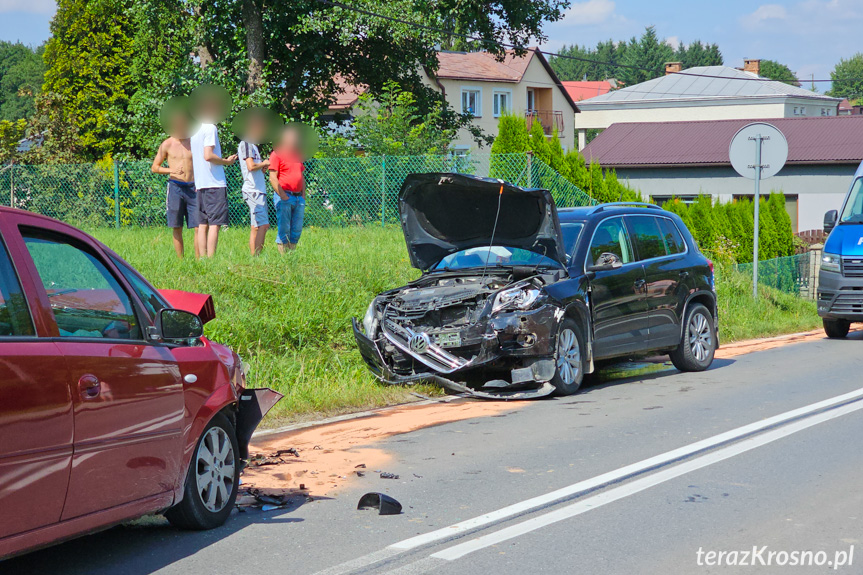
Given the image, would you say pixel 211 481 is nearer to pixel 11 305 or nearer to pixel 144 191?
pixel 11 305

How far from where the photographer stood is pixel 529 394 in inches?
369

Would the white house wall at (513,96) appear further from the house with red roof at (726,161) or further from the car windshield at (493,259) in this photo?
the car windshield at (493,259)

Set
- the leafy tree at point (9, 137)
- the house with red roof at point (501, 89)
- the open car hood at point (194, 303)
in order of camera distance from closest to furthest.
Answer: the open car hood at point (194, 303)
the leafy tree at point (9, 137)
the house with red roof at point (501, 89)

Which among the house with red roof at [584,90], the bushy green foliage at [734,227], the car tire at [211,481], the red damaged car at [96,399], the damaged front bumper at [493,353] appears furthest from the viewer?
the house with red roof at [584,90]

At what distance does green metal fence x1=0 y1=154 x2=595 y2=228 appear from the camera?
20.0 metres

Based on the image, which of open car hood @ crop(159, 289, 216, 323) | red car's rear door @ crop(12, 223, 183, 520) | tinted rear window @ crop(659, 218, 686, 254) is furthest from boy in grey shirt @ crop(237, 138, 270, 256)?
red car's rear door @ crop(12, 223, 183, 520)

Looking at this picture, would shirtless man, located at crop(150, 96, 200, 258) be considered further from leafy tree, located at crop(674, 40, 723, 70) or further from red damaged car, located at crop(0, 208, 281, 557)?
leafy tree, located at crop(674, 40, 723, 70)

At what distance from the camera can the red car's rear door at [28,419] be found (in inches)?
149

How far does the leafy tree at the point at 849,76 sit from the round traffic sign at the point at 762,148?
5625 inches

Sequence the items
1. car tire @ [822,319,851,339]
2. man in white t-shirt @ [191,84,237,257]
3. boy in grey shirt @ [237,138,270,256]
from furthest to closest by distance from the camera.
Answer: car tire @ [822,319,851,339], boy in grey shirt @ [237,138,270,256], man in white t-shirt @ [191,84,237,257]

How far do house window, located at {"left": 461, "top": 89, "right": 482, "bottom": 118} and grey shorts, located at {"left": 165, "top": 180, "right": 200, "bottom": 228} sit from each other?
46.6m

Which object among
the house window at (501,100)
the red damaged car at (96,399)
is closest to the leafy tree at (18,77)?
the house window at (501,100)

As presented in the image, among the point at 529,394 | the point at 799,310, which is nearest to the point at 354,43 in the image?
the point at 799,310

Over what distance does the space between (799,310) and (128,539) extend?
52.2 feet
